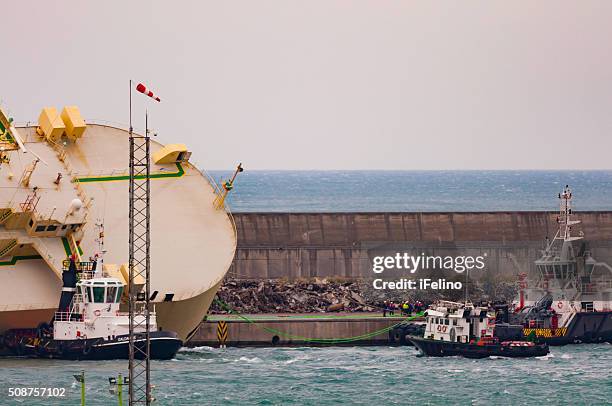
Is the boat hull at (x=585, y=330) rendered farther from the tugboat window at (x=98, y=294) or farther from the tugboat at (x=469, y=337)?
the tugboat window at (x=98, y=294)

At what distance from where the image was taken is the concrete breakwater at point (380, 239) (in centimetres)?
8619

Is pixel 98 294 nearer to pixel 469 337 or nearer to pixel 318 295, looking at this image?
pixel 469 337

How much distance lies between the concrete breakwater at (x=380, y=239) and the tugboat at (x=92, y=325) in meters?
17.3

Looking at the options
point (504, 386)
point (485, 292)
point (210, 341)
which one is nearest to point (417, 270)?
point (485, 292)

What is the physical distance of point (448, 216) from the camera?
91500 mm

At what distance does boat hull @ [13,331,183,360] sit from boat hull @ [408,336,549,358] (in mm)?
10923

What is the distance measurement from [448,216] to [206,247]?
73.3 ft

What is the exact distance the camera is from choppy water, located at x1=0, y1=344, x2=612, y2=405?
60.2m

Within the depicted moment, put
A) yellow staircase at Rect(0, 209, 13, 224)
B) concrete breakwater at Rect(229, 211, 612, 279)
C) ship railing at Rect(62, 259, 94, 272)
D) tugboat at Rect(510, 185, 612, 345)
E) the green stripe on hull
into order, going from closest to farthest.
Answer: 1. ship railing at Rect(62, 259, 94, 272)
2. yellow staircase at Rect(0, 209, 13, 224)
3. the green stripe on hull
4. tugboat at Rect(510, 185, 612, 345)
5. concrete breakwater at Rect(229, 211, 612, 279)

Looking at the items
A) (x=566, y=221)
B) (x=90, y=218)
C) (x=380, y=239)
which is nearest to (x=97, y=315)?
Answer: (x=90, y=218)

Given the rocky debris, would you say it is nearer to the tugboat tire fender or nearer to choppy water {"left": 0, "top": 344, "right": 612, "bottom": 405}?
choppy water {"left": 0, "top": 344, "right": 612, "bottom": 405}

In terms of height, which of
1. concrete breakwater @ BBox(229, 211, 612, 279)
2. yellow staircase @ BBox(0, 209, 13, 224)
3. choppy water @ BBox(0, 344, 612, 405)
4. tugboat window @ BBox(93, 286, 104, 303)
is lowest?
choppy water @ BBox(0, 344, 612, 405)

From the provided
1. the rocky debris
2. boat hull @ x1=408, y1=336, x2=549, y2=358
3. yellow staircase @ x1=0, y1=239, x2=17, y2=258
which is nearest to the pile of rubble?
the rocky debris

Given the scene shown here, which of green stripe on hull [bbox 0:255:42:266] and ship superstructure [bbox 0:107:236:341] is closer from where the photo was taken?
ship superstructure [bbox 0:107:236:341]
